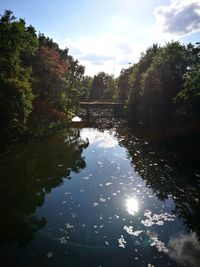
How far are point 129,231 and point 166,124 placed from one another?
34.5m

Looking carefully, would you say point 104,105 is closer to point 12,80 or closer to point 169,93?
point 169,93

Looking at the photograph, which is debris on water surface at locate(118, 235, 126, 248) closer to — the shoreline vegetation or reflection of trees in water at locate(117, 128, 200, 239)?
reflection of trees in water at locate(117, 128, 200, 239)

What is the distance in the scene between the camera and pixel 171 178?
84.4 ft

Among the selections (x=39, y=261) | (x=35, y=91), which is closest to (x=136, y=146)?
(x=35, y=91)

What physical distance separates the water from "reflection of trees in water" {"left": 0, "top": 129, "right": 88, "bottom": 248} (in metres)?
0.06

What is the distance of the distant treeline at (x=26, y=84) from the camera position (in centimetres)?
3354

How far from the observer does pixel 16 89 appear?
3359cm

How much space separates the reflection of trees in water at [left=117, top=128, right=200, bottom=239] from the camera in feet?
62.5

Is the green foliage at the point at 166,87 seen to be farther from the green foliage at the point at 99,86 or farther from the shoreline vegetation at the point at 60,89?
the green foliage at the point at 99,86

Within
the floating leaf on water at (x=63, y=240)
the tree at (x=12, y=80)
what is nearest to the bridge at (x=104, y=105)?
the tree at (x=12, y=80)

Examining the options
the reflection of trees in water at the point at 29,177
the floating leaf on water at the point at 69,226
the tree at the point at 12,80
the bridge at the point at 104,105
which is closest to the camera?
the floating leaf on water at the point at 69,226

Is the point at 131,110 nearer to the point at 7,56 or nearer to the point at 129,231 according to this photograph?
the point at 7,56

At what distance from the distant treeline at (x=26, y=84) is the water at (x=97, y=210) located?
196 inches

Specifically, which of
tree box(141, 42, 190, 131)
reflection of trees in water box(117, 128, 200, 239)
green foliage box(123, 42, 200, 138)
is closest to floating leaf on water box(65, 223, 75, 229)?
reflection of trees in water box(117, 128, 200, 239)
